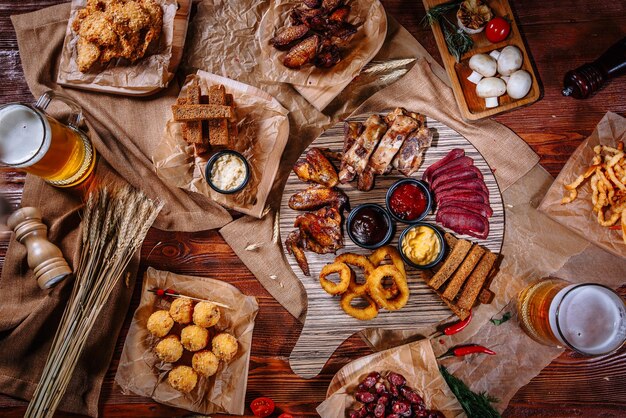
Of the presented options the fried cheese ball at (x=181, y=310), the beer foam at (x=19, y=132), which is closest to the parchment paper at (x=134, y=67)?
the beer foam at (x=19, y=132)

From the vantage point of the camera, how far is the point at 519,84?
381 cm

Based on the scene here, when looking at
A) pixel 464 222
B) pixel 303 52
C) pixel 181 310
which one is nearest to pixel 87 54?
pixel 303 52

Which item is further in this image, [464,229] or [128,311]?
[128,311]

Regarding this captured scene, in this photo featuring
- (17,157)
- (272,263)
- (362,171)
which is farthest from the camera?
(272,263)

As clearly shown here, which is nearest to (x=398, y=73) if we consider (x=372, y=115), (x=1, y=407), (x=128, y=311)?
(x=372, y=115)

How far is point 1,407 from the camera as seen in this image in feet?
12.8

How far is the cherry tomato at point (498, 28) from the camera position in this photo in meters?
3.87

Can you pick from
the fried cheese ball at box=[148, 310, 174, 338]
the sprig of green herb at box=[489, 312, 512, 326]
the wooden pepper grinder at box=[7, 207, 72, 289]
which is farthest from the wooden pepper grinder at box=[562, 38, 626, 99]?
the wooden pepper grinder at box=[7, 207, 72, 289]

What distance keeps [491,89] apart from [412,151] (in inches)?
31.2

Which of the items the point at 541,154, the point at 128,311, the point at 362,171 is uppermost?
the point at 362,171

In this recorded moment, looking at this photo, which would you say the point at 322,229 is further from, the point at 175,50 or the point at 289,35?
the point at 175,50

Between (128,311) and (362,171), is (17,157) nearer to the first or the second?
(128,311)

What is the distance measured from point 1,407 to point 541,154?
4461mm

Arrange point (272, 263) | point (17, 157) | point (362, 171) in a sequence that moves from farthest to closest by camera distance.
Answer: point (272, 263) < point (362, 171) < point (17, 157)
